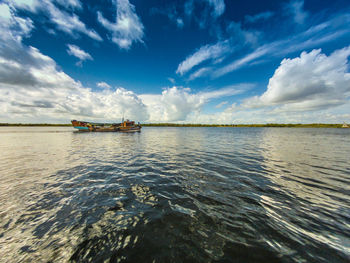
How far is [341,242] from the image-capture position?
4.65 m

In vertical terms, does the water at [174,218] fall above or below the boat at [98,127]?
below

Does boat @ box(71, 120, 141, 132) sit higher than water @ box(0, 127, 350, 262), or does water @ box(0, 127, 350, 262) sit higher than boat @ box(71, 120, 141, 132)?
boat @ box(71, 120, 141, 132)

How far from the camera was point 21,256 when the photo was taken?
13.4ft

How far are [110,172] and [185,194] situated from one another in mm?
7512

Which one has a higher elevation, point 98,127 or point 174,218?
point 98,127

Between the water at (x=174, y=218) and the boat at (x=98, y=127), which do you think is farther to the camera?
the boat at (x=98, y=127)

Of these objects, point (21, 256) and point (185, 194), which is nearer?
point (21, 256)

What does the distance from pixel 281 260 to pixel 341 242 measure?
2.76 meters

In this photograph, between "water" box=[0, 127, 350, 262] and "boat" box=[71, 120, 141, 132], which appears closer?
"water" box=[0, 127, 350, 262]

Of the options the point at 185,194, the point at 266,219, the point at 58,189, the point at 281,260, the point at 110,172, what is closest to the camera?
the point at 281,260

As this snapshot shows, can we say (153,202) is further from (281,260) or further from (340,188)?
(340,188)

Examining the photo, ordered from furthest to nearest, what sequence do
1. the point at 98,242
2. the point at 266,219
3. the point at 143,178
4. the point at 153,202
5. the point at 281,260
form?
1. the point at 143,178
2. the point at 153,202
3. the point at 266,219
4. the point at 98,242
5. the point at 281,260

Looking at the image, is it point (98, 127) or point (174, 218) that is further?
point (98, 127)

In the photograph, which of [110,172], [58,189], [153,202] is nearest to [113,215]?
[153,202]
